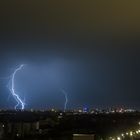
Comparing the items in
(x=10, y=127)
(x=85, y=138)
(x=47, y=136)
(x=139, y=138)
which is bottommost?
(x=85, y=138)

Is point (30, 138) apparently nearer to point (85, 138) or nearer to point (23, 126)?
point (23, 126)

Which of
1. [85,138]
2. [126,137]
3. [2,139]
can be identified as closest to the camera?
[85,138]

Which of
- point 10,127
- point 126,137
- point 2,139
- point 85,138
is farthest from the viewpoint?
point 10,127

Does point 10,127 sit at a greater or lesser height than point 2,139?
greater

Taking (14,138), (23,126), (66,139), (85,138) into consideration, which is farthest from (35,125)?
(85,138)

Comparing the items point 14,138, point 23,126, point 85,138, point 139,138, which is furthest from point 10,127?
point 85,138

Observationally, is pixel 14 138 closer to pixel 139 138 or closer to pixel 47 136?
pixel 47 136

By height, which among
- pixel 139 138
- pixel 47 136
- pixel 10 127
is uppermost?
pixel 10 127

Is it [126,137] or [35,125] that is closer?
[126,137]

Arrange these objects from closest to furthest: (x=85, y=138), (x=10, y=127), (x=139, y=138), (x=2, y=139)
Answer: (x=85, y=138) < (x=139, y=138) < (x=2, y=139) < (x=10, y=127)
